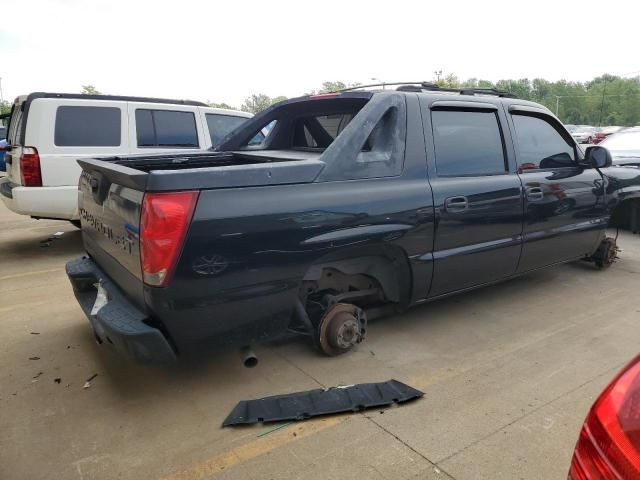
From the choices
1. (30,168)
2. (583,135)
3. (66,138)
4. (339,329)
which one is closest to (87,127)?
(66,138)

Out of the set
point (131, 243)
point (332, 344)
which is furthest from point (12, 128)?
point (332, 344)

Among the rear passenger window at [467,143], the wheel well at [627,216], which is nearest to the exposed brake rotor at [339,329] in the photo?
the rear passenger window at [467,143]

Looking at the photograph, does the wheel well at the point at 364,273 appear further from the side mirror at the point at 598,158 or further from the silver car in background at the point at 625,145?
the silver car in background at the point at 625,145

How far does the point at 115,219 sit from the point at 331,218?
4.06ft

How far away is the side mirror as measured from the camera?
4570mm

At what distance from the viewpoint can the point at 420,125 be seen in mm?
3377

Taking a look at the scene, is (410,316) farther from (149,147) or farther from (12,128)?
(12,128)

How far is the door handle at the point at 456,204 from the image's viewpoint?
340 centimetres

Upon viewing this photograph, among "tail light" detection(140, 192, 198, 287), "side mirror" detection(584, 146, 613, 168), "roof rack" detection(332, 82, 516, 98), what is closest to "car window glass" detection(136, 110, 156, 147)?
"roof rack" detection(332, 82, 516, 98)

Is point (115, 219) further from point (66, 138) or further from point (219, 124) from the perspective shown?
point (219, 124)

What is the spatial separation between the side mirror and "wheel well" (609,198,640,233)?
221cm

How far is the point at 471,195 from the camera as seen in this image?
354 centimetres

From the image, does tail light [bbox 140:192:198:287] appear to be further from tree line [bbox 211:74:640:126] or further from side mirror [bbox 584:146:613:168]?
tree line [bbox 211:74:640:126]

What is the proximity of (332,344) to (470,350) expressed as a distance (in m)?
1.02
